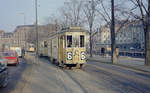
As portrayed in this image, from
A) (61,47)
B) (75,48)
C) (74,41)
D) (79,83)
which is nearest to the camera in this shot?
(79,83)

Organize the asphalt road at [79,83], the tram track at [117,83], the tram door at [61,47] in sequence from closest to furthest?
the asphalt road at [79,83]
the tram track at [117,83]
the tram door at [61,47]

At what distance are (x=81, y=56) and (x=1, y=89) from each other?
904cm

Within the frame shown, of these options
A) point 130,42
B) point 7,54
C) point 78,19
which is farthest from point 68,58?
point 130,42

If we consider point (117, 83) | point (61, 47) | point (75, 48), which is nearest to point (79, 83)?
point (117, 83)

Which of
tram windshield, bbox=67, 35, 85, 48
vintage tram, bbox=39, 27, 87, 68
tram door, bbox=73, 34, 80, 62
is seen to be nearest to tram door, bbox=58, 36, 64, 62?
vintage tram, bbox=39, 27, 87, 68

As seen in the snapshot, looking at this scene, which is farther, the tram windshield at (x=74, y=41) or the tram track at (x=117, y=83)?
the tram windshield at (x=74, y=41)

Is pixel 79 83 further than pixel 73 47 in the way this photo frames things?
No

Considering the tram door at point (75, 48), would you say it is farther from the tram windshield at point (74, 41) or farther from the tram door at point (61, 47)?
the tram door at point (61, 47)

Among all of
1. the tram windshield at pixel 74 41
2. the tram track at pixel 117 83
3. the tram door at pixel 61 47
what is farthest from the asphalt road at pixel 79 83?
the tram door at pixel 61 47

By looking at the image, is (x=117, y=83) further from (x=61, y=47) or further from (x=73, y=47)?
(x=61, y=47)

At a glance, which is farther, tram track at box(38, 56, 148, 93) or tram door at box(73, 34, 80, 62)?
tram door at box(73, 34, 80, 62)

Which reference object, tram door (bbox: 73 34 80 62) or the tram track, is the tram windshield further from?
the tram track

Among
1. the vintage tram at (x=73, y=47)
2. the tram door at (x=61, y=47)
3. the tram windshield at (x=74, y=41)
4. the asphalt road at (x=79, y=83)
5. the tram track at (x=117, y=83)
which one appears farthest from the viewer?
the tram door at (x=61, y=47)

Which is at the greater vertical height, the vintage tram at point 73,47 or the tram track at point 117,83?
the vintage tram at point 73,47
